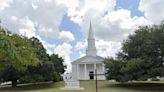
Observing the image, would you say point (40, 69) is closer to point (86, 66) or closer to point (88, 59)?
point (88, 59)

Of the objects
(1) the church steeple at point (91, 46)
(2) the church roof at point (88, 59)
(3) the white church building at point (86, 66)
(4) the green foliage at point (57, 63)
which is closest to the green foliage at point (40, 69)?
(4) the green foliage at point (57, 63)

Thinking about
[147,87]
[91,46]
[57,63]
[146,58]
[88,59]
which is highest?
[91,46]

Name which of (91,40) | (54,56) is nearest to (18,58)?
(54,56)

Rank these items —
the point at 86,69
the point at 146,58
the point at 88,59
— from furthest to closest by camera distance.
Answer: the point at 86,69 < the point at 88,59 < the point at 146,58

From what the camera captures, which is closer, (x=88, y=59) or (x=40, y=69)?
(x=40, y=69)

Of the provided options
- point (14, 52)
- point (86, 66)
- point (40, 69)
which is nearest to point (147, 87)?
point (40, 69)

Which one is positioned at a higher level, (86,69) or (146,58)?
(86,69)

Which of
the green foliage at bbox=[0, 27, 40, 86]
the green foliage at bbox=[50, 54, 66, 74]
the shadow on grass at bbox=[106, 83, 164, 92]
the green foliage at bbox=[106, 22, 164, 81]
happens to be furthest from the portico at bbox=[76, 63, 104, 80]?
the green foliage at bbox=[0, 27, 40, 86]

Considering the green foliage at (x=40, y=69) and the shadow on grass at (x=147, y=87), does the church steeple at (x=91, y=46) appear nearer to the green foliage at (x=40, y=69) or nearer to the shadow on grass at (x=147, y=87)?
the green foliage at (x=40, y=69)

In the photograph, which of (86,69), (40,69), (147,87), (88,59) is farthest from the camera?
(86,69)

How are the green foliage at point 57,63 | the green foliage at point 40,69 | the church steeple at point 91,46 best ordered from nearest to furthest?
the green foliage at point 40,69
the green foliage at point 57,63
the church steeple at point 91,46

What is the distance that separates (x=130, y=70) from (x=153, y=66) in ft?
9.86

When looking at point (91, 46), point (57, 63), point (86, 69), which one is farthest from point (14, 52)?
point (91, 46)

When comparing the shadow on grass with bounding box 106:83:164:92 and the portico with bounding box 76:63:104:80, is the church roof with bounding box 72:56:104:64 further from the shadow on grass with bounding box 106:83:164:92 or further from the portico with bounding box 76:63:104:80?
the shadow on grass with bounding box 106:83:164:92
